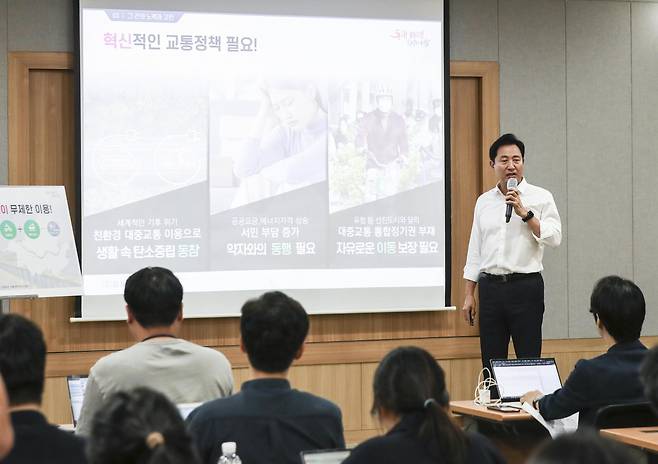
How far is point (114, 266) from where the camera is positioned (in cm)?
573

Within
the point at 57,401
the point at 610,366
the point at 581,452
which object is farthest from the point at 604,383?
the point at 57,401

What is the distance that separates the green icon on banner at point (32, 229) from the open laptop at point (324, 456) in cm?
318

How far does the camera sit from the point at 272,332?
2.62 m

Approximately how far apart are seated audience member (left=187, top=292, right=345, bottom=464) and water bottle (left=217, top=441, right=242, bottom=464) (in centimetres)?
3

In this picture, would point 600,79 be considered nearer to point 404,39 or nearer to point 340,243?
point 404,39

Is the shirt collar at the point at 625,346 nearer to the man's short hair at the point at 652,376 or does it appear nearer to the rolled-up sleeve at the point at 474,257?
the man's short hair at the point at 652,376

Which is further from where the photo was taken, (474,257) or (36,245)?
(474,257)

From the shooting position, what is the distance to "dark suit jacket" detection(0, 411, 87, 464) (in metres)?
2.01

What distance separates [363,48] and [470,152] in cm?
104

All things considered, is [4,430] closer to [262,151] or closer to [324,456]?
[324,456]

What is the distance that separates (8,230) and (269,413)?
305 cm

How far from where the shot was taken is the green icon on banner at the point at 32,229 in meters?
5.11

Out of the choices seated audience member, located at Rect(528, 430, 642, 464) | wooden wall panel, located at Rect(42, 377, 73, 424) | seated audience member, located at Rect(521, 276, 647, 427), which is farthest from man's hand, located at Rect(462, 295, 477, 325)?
seated audience member, located at Rect(528, 430, 642, 464)

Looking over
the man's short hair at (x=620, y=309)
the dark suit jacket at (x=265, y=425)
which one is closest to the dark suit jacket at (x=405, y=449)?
the dark suit jacket at (x=265, y=425)
